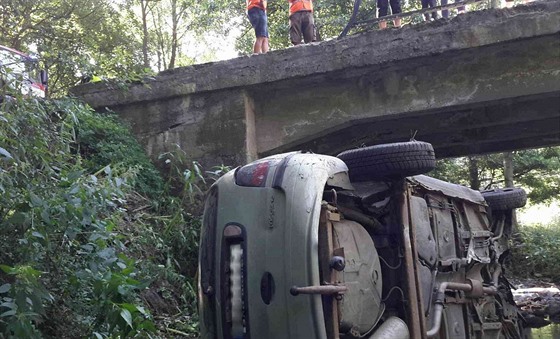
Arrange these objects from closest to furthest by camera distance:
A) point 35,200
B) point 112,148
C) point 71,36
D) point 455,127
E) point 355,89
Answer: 1. point 35,200
2. point 112,148
3. point 355,89
4. point 455,127
5. point 71,36

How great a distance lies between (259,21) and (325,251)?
5.77 metres

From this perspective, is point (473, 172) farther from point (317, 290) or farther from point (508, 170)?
point (317, 290)

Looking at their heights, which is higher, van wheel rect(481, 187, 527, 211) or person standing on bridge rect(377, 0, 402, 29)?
person standing on bridge rect(377, 0, 402, 29)

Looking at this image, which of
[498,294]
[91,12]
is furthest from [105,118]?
[91,12]

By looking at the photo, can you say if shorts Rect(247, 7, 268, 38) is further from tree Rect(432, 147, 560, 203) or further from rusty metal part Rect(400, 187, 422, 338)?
tree Rect(432, 147, 560, 203)

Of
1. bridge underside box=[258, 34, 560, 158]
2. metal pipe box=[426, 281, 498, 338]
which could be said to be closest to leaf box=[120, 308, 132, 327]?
metal pipe box=[426, 281, 498, 338]

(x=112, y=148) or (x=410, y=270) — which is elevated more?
(x=112, y=148)

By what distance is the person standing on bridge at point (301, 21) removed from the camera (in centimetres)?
844

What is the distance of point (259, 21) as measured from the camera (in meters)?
8.22

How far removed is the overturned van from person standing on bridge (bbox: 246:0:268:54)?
14.8 feet

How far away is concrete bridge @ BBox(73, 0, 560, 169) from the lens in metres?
6.28

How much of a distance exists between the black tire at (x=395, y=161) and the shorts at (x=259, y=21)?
4.95 meters

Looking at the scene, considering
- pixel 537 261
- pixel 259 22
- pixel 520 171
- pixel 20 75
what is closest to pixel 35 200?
pixel 20 75

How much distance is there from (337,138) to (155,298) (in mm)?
3528
